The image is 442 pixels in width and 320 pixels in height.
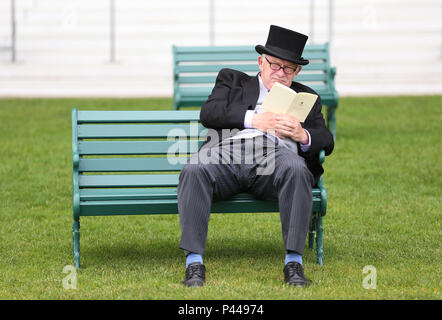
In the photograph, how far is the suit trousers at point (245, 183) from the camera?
5.07 metres

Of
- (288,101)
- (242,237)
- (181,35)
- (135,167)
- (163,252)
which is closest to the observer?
(288,101)

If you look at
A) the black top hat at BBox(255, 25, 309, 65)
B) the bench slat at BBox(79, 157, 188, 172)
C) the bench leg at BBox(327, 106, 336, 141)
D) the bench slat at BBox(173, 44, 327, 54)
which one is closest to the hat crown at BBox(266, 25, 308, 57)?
the black top hat at BBox(255, 25, 309, 65)

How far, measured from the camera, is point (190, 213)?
5.09m

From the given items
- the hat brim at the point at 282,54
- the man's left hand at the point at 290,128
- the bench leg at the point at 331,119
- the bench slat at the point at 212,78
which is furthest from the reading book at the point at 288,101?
the bench leg at the point at 331,119

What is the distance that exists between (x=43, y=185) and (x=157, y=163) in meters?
2.52

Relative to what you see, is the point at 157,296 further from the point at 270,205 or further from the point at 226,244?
the point at 226,244

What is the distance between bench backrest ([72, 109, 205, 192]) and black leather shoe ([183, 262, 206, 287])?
0.80 meters

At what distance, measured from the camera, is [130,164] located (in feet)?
18.7

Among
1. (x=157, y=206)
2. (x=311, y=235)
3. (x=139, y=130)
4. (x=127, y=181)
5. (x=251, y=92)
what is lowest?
(x=311, y=235)

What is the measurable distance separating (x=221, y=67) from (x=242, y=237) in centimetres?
410

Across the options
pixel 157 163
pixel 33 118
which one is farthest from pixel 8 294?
pixel 33 118

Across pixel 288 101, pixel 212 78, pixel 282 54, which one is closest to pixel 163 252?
pixel 288 101

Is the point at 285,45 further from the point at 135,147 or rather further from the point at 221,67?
the point at 221,67

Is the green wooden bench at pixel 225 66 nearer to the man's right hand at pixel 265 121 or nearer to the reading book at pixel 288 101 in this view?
the man's right hand at pixel 265 121
